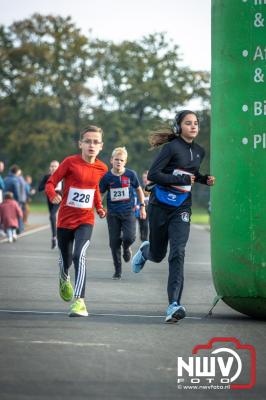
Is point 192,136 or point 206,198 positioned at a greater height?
point 192,136

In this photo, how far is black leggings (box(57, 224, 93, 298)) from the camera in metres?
9.61

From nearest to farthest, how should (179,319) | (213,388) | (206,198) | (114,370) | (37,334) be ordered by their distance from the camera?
(213,388) < (114,370) < (37,334) < (179,319) < (206,198)

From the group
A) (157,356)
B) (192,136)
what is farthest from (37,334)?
(192,136)

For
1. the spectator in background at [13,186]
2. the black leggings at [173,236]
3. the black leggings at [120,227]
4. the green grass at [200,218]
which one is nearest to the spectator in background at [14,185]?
the spectator in background at [13,186]

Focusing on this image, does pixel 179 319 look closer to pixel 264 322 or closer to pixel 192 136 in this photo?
pixel 264 322

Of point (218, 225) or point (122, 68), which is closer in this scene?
point (218, 225)

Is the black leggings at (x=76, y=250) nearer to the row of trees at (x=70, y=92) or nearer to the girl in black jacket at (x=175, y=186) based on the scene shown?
the girl in black jacket at (x=175, y=186)

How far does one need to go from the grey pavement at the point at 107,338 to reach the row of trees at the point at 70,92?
71256 millimetres

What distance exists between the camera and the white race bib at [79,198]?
9.85 m

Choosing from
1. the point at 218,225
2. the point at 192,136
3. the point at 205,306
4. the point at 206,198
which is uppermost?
the point at 192,136

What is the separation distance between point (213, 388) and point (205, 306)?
4.49m

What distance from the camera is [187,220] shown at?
948 cm

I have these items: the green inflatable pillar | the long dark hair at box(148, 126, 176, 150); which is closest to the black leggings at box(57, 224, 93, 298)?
the long dark hair at box(148, 126, 176, 150)

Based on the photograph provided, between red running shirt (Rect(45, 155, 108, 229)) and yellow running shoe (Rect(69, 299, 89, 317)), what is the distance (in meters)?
0.81
